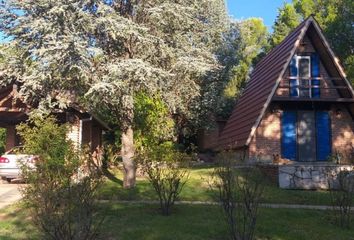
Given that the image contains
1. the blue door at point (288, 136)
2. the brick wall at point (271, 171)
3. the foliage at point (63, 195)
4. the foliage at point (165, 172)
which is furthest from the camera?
the blue door at point (288, 136)

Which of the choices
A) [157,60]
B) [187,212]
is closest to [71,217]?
[187,212]

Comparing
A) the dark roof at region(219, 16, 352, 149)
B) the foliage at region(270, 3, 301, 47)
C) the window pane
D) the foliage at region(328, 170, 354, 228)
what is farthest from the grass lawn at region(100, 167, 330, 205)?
the foliage at region(270, 3, 301, 47)

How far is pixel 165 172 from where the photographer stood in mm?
11406

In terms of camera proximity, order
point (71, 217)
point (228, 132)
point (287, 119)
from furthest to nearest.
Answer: point (228, 132) → point (287, 119) → point (71, 217)

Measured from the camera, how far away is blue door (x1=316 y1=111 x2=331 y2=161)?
820 inches

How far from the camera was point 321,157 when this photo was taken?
2080 centimetres

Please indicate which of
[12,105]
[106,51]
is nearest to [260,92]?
[106,51]

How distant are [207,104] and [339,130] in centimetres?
915

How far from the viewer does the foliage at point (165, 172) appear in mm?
11125

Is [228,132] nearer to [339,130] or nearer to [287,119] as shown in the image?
[287,119]

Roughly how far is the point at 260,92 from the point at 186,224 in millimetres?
12285

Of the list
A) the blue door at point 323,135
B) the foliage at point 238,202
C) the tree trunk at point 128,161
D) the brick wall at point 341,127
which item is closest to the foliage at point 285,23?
the brick wall at point 341,127

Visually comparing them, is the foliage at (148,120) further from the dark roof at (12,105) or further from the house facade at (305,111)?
the house facade at (305,111)

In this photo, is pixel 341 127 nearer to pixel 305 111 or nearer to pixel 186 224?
pixel 305 111
